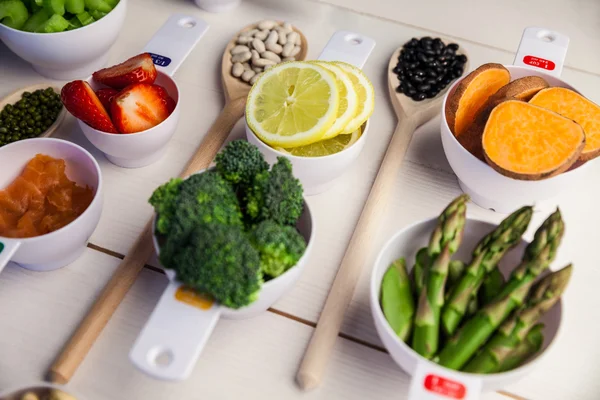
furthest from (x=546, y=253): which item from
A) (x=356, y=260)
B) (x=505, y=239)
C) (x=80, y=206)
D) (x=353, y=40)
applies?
(x=80, y=206)

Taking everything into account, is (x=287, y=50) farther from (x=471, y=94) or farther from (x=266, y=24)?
(x=471, y=94)

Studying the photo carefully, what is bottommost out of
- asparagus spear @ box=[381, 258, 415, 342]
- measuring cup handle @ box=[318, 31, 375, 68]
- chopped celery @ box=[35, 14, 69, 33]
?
asparagus spear @ box=[381, 258, 415, 342]

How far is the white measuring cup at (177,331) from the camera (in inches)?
30.7

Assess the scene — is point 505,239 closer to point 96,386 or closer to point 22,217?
point 96,386

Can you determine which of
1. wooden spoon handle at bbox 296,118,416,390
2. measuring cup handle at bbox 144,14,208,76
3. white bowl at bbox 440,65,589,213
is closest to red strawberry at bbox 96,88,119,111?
measuring cup handle at bbox 144,14,208,76

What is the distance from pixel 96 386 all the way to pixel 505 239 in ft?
2.20

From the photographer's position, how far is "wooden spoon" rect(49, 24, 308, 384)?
0.93 m

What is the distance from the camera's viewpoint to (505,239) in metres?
0.91

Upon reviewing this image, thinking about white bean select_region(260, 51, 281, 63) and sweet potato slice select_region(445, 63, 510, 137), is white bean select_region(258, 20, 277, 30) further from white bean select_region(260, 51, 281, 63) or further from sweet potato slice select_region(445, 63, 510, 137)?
sweet potato slice select_region(445, 63, 510, 137)

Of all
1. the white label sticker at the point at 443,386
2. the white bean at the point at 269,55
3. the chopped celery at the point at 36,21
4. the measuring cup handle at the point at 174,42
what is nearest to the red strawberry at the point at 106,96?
the measuring cup handle at the point at 174,42

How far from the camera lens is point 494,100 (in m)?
1.12

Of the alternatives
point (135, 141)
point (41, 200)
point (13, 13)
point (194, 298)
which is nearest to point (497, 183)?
point (194, 298)

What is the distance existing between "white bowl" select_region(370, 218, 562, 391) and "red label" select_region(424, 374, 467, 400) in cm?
2

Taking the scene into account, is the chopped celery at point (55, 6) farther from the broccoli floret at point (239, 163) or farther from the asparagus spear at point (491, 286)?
the asparagus spear at point (491, 286)
